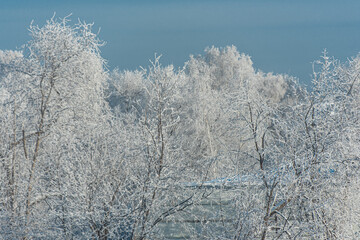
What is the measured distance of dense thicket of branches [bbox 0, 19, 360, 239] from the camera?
605 cm

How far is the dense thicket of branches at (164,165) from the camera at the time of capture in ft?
19.9

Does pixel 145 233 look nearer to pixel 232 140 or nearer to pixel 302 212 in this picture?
pixel 302 212

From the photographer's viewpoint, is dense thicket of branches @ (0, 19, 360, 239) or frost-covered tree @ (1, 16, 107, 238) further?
frost-covered tree @ (1, 16, 107, 238)

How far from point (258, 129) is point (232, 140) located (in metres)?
12.7

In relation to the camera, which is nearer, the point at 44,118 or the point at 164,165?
the point at 164,165

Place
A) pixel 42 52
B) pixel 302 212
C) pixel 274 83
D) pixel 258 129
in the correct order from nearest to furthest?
pixel 302 212 < pixel 258 129 < pixel 42 52 < pixel 274 83

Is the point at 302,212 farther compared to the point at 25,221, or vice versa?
the point at 25,221

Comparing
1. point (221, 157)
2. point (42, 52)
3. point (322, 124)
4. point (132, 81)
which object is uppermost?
point (132, 81)

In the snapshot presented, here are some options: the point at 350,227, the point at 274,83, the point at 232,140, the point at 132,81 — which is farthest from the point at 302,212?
the point at 274,83

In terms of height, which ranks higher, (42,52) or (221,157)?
(42,52)

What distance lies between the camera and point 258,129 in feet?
24.2

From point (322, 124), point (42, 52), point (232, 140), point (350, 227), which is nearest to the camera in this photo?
point (350, 227)

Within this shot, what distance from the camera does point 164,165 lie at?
6.80 metres

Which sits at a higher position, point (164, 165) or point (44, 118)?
point (44, 118)
